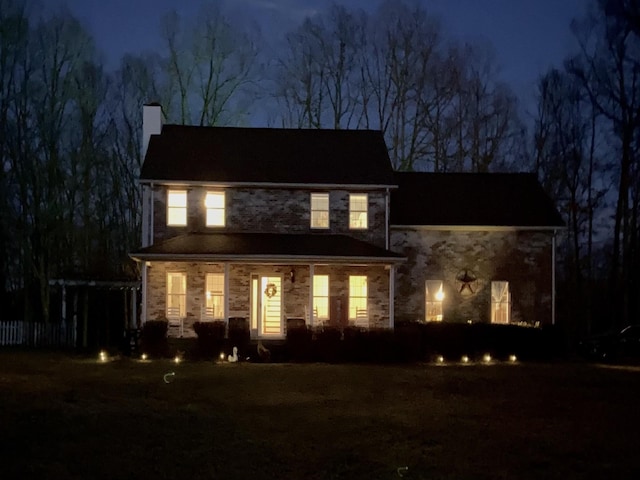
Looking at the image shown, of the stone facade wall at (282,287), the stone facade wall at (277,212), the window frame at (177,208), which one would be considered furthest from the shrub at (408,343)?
the window frame at (177,208)

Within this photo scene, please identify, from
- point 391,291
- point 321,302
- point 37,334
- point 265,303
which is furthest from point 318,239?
point 37,334

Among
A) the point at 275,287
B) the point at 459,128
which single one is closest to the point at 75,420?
the point at 275,287

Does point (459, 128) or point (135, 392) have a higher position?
point (459, 128)

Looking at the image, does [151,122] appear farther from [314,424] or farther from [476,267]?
[314,424]

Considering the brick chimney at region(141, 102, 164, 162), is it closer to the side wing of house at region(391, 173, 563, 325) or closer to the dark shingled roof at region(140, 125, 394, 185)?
the dark shingled roof at region(140, 125, 394, 185)

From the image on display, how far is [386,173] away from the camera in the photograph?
27.3 m

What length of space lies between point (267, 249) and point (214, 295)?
2645 millimetres

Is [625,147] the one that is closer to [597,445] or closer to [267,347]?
[267,347]

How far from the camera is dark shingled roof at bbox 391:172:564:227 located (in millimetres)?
28094

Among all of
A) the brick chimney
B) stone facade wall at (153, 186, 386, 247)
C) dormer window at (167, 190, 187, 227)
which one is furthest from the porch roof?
the brick chimney

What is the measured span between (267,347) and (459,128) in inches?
873

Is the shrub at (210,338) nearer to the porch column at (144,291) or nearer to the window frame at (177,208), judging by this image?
the porch column at (144,291)

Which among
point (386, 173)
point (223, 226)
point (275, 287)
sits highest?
point (386, 173)

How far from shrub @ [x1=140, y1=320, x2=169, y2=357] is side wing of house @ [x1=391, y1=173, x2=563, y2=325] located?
8.52 metres
